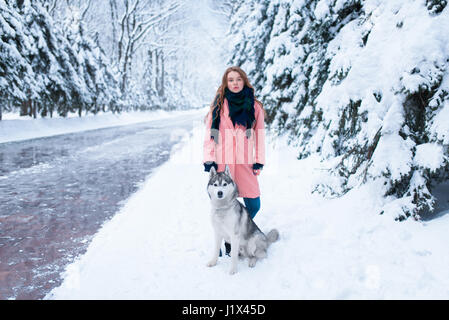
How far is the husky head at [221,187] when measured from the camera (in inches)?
127

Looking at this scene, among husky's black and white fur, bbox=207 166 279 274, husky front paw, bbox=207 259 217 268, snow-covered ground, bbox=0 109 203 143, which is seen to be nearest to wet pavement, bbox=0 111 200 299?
husky front paw, bbox=207 259 217 268

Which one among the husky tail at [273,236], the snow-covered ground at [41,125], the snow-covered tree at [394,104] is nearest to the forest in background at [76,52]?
the snow-covered ground at [41,125]

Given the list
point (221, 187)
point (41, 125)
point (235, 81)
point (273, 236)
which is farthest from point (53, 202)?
point (41, 125)

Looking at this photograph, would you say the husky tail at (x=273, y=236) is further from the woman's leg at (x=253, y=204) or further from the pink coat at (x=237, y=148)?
the pink coat at (x=237, y=148)

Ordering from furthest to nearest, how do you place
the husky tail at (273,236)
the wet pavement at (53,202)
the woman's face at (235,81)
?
the husky tail at (273,236), the woman's face at (235,81), the wet pavement at (53,202)

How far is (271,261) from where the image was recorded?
3.58 meters

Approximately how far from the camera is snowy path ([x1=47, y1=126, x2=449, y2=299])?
288 centimetres

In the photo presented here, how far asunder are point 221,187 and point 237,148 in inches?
24.7

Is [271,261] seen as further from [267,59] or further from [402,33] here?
[267,59]

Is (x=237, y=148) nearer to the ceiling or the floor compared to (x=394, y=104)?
nearer to the floor

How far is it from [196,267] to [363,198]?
2386mm

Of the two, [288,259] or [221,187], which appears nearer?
[221,187]

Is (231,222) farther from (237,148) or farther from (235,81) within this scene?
(235,81)

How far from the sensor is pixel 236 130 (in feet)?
11.8
